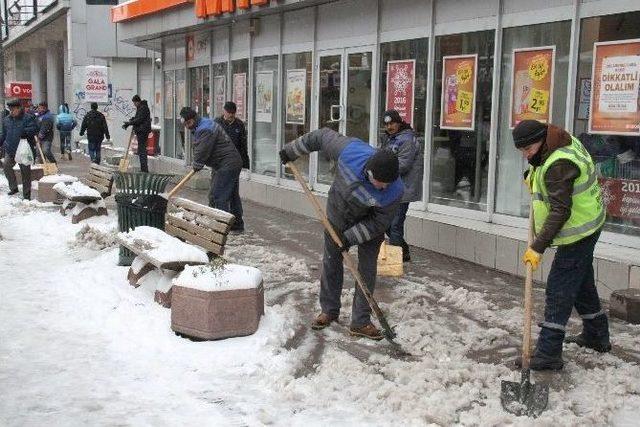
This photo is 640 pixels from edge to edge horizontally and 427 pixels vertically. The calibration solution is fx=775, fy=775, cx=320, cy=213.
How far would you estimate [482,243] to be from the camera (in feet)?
28.0

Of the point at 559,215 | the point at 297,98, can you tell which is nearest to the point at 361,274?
the point at 559,215

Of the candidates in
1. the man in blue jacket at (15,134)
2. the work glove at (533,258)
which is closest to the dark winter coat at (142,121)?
the man in blue jacket at (15,134)

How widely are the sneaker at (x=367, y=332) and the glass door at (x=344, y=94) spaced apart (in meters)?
5.40

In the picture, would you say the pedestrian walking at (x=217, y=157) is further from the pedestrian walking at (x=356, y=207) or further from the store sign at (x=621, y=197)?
the store sign at (x=621, y=197)

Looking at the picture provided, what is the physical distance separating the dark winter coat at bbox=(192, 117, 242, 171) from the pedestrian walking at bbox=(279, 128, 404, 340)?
146 inches

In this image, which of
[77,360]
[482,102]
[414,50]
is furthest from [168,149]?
[77,360]

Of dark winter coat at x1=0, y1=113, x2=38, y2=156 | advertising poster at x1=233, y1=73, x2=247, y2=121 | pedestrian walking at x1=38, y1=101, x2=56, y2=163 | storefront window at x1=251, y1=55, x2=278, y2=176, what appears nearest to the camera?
storefront window at x1=251, y1=55, x2=278, y2=176

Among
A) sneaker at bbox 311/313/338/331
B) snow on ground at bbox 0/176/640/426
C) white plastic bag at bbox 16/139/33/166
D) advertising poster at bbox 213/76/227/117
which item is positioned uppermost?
advertising poster at bbox 213/76/227/117

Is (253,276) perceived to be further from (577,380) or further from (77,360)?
(577,380)

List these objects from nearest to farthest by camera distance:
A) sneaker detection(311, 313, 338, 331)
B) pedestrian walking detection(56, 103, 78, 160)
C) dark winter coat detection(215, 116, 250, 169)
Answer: sneaker detection(311, 313, 338, 331)
dark winter coat detection(215, 116, 250, 169)
pedestrian walking detection(56, 103, 78, 160)

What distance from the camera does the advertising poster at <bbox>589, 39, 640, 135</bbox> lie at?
725 cm

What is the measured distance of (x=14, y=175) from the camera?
14680 mm

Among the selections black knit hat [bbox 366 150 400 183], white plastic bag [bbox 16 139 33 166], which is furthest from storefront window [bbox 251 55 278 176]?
black knit hat [bbox 366 150 400 183]

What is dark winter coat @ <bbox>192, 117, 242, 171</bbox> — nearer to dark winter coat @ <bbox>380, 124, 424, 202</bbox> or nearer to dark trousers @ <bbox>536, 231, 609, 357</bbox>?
dark winter coat @ <bbox>380, 124, 424, 202</bbox>
